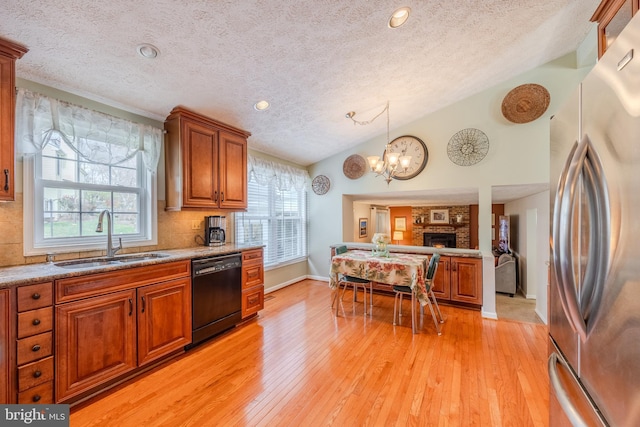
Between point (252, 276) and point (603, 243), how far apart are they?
3056mm

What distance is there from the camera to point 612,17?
139cm

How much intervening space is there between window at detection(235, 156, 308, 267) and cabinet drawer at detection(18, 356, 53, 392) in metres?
2.34

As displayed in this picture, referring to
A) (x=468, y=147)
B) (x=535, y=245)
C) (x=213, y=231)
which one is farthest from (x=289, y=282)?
(x=535, y=245)

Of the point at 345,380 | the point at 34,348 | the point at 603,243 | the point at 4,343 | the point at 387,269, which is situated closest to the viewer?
the point at 603,243

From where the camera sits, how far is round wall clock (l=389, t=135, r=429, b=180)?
419 centimetres

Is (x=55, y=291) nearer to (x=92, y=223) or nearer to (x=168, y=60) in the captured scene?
(x=92, y=223)

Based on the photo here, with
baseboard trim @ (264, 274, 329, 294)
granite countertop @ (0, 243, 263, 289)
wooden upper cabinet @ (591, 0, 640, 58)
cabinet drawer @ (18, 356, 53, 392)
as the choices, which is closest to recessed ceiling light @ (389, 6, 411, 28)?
wooden upper cabinet @ (591, 0, 640, 58)

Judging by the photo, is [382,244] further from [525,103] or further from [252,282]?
[525,103]

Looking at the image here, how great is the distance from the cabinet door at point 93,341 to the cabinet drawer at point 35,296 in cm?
9

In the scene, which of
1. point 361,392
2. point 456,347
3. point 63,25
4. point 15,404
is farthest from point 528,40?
point 15,404

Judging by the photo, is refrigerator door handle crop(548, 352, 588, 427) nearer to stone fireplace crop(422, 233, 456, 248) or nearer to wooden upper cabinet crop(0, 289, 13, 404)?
wooden upper cabinet crop(0, 289, 13, 404)

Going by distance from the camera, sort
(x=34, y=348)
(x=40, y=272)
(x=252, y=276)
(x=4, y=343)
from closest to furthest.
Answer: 1. (x=4, y=343)
2. (x=34, y=348)
3. (x=40, y=272)
4. (x=252, y=276)

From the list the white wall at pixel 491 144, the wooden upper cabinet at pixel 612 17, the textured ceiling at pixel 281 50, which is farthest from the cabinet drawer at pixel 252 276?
the wooden upper cabinet at pixel 612 17

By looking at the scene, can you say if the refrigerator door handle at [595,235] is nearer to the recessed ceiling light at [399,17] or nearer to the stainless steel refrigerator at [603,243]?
the stainless steel refrigerator at [603,243]
